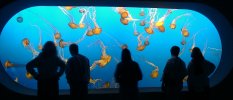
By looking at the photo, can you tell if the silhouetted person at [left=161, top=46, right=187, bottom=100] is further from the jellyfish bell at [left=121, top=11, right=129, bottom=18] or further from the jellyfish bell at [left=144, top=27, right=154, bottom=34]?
the jellyfish bell at [left=144, top=27, right=154, bottom=34]

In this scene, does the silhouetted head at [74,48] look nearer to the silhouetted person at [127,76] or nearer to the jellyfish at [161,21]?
the silhouetted person at [127,76]

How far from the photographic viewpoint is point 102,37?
1184cm

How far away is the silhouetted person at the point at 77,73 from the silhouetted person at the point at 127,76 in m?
0.52

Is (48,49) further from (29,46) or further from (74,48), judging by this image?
(29,46)

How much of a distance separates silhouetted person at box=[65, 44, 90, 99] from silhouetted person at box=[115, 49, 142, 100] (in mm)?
523

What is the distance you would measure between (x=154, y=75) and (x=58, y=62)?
7609 millimetres

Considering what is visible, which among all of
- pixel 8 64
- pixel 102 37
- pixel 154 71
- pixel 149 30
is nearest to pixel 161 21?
pixel 149 30

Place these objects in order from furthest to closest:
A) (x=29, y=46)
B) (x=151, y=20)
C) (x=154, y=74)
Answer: (x=154, y=74), (x=151, y=20), (x=29, y=46)

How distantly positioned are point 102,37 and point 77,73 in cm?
696

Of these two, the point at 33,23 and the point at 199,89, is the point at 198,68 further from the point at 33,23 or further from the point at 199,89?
the point at 33,23

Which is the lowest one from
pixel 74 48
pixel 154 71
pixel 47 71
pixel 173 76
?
pixel 173 76

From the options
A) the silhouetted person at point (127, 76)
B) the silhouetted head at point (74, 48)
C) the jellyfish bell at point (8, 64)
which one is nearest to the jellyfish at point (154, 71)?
the jellyfish bell at point (8, 64)

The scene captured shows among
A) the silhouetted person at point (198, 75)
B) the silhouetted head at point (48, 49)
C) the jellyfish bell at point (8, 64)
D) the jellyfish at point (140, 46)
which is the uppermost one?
the jellyfish at point (140, 46)

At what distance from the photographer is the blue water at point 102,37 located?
10469mm
